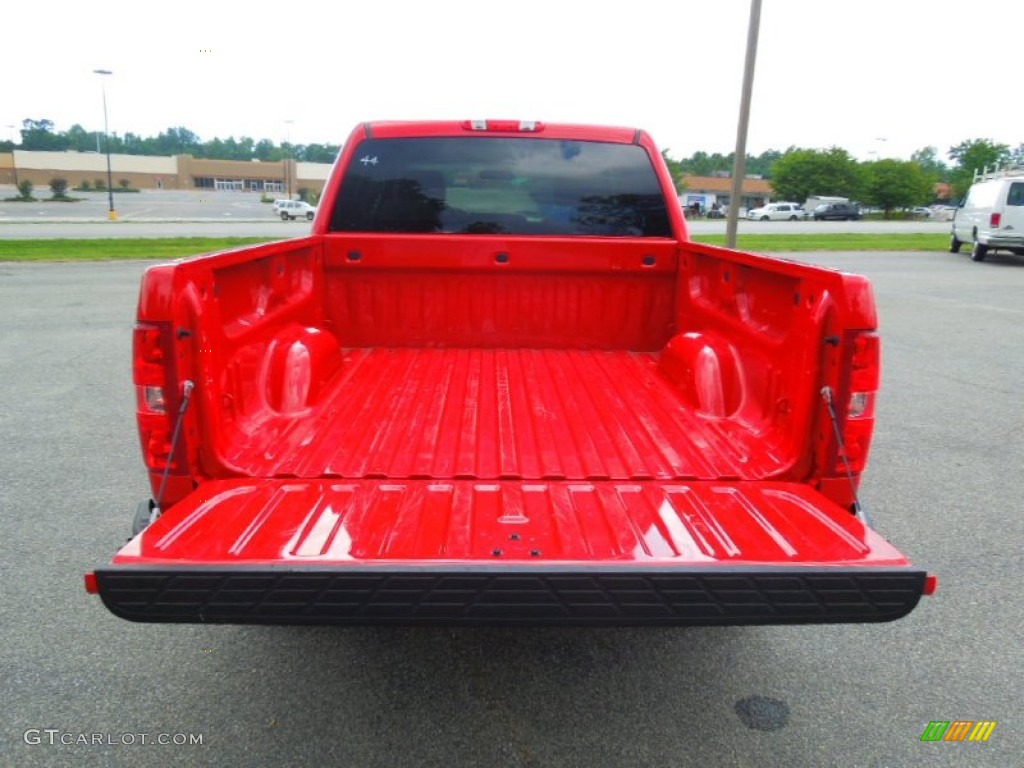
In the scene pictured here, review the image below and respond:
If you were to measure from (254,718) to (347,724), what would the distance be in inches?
13.1

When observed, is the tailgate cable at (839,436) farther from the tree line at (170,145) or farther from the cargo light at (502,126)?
the tree line at (170,145)

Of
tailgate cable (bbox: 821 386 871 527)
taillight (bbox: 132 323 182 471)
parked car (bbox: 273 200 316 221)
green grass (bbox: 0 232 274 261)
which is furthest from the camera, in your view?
parked car (bbox: 273 200 316 221)

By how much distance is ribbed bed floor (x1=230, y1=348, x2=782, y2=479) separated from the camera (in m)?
2.82

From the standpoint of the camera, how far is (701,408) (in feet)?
11.4

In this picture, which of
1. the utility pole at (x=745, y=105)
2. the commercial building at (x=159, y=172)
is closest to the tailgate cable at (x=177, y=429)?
the utility pole at (x=745, y=105)

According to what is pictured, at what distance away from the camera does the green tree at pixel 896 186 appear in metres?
85.1

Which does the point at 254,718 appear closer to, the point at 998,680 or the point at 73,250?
the point at 998,680

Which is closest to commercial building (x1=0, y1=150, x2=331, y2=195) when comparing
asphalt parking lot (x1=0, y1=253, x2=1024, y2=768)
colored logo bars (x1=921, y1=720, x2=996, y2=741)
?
asphalt parking lot (x1=0, y1=253, x2=1024, y2=768)

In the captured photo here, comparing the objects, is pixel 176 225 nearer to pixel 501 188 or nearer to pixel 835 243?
pixel 835 243

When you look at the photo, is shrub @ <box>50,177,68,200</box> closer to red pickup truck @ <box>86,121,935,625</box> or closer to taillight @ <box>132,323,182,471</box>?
red pickup truck @ <box>86,121,935,625</box>

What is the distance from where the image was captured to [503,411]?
349 centimetres

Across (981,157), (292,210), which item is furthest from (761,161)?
(292,210)

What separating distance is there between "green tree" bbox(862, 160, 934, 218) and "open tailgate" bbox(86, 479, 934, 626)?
91436mm

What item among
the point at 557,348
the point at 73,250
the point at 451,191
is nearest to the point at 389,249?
→ the point at 451,191
